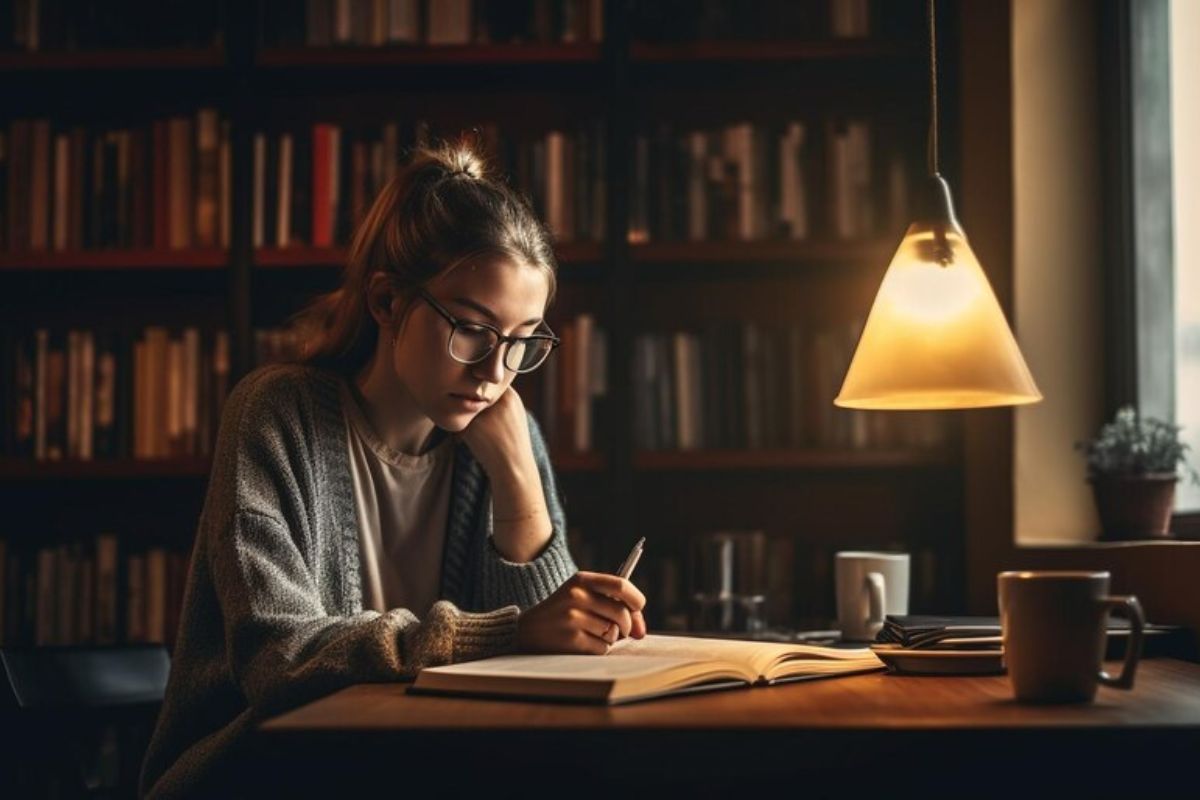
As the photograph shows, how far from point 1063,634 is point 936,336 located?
406 millimetres

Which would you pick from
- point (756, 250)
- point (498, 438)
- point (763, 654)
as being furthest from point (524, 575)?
point (756, 250)

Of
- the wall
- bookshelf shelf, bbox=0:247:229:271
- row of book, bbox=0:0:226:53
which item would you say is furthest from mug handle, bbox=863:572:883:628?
row of book, bbox=0:0:226:53

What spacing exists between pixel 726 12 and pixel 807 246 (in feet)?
1.64

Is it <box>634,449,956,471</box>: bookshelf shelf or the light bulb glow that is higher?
the light bulb glow

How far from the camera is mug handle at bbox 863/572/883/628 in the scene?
5.52 feet

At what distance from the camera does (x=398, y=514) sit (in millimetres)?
1751

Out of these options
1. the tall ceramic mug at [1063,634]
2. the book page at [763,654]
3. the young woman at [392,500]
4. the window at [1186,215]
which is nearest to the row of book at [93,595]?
the young woman at [392,500]

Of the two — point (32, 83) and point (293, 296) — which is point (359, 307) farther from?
point (32, 83)

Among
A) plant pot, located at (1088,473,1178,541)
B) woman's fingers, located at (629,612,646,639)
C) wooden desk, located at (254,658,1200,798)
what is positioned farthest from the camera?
plant pot, located at (1088,473,1178,541)

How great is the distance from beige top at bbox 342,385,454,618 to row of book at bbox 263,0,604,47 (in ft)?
3.75

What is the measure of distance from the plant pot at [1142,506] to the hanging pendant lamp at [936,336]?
77cm

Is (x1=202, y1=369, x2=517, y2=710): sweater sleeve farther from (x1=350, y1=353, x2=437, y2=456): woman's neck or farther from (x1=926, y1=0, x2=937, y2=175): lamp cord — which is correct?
(x1=926, y1=0, x2=937, y2=175): lamp cord

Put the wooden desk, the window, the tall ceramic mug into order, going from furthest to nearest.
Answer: the window
the tall ceramic mug
the wooden desk

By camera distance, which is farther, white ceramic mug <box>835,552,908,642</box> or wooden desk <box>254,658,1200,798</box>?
white ceramic mug <box>835,552,908,642</box>
